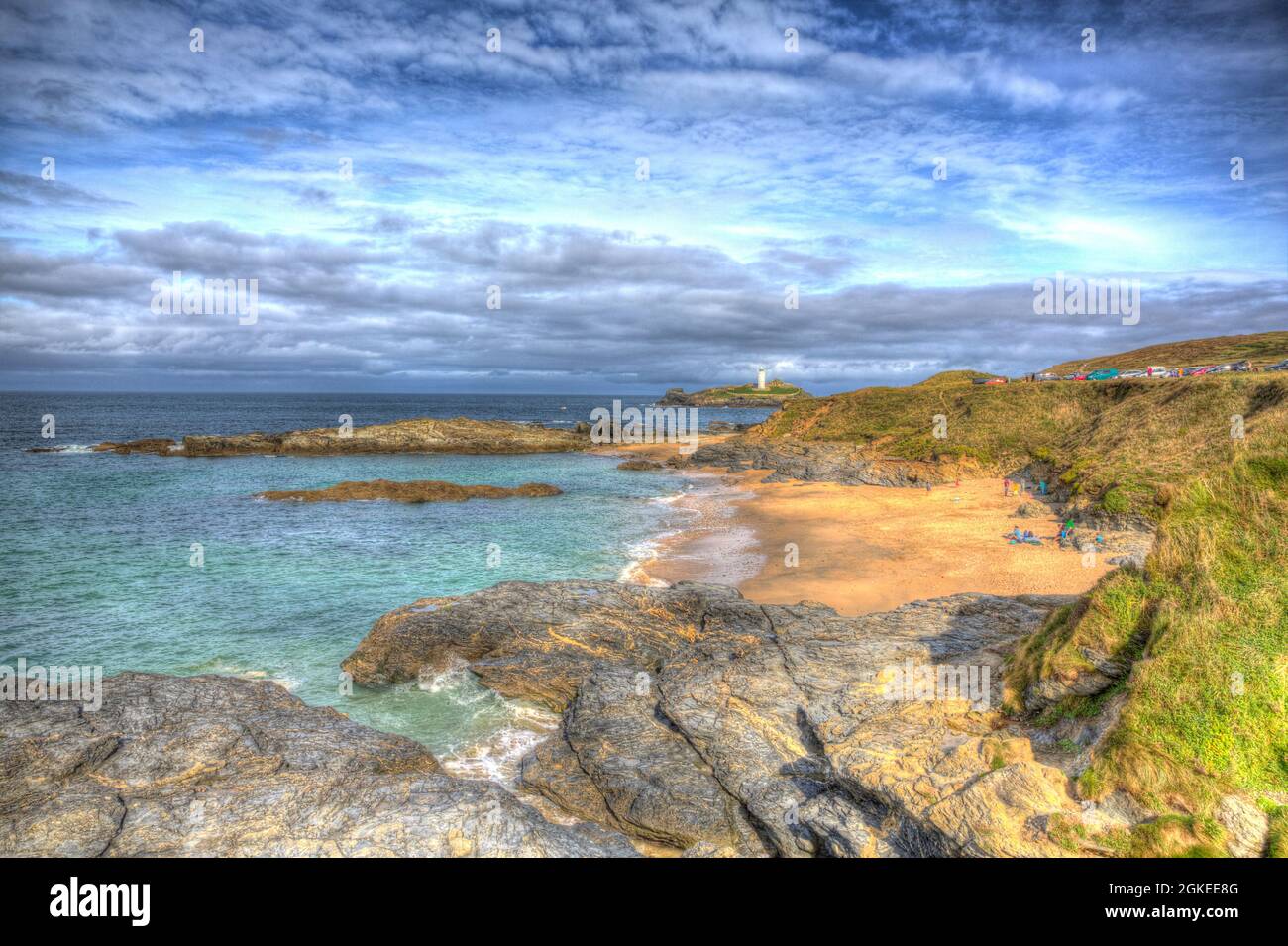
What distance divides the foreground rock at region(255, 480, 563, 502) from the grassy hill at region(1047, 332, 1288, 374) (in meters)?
64.0

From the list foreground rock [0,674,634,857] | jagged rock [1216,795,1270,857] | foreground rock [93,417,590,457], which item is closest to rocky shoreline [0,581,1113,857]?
foreground rock [0,674,634,857]

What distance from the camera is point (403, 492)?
47.8 meters

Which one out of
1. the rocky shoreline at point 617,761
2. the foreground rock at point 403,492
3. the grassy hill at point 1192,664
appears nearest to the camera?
the grassy hill at point 1192,664

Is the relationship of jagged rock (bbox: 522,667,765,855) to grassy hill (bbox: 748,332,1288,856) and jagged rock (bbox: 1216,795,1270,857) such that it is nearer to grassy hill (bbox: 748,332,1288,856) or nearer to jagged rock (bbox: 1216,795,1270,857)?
→ grassy hill (bbox: 748,332,1288,856)

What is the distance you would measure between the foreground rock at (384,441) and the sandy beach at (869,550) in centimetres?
3957

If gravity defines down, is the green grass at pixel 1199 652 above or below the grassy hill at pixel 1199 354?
below

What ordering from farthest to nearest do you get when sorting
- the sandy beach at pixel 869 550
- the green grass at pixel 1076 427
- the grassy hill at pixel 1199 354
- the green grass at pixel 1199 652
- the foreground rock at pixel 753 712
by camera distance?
1. the grassy hill at pixel 1199 354
2. the green grass at pixel 1076 427
3. the sandy beach at pixel 869 550
4. the foreground rock at pixel 753 712
5. the green grass at pixel 1199 652

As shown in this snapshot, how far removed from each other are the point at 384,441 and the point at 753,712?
72430 mm

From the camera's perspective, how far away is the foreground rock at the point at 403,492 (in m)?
46.8

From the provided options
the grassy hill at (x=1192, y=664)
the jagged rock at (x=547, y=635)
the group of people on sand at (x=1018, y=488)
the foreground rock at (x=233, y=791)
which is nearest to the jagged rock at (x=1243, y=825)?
the grassy hill at (x=1192, y=664)

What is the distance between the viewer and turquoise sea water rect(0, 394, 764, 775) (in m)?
17.3

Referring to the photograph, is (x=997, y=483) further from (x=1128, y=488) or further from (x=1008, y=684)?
(x=1008, y=684)

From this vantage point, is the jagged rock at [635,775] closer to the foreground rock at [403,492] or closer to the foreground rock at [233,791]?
the foreground rock at [233,791]
